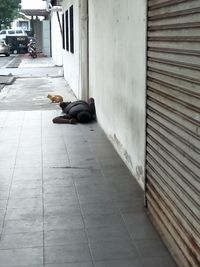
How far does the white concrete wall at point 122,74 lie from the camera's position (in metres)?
6.16

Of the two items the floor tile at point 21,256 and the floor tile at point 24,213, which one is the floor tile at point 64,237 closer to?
the floor tile at point 21,256

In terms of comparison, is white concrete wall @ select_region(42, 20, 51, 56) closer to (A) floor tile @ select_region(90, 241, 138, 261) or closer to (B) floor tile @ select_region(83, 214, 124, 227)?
(B) floor tile @ select_region(83, 214, 124, 227)

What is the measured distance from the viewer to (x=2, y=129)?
10.2 metres

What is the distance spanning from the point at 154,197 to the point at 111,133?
3.65m

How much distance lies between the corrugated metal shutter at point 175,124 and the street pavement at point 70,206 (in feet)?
0.99

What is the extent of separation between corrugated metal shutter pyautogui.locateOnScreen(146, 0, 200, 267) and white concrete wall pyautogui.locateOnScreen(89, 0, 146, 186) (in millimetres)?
927

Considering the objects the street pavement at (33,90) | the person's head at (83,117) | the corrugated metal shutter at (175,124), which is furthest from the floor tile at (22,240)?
the street pavement at (33,90)

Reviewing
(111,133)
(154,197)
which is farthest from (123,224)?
(111,133)

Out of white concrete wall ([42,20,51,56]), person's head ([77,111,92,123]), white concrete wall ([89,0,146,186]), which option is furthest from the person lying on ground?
white concrete wall ([42,20,51,56])

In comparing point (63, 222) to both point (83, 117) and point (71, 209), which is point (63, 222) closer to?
point (71, 209)

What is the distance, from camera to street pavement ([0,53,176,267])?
173 inches

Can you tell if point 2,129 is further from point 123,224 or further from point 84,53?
point 123,224

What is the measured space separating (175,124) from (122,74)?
331 centimetres

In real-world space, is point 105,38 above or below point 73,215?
above
